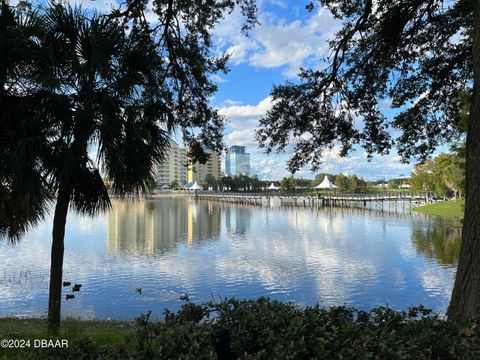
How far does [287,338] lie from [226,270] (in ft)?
55.6

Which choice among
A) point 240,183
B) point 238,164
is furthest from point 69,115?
point 238,164

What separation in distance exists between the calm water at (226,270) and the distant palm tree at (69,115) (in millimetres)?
3352

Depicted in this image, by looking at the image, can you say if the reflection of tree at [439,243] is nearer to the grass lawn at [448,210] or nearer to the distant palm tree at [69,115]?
the grass lawn at [448,210]

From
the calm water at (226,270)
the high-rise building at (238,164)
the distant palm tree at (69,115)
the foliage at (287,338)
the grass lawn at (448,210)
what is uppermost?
the high-rise building at (238,164)

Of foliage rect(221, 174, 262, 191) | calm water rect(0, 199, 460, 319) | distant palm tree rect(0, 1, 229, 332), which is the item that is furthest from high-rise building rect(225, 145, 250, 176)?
distant palm tree rect(0, 1, 229, 332)

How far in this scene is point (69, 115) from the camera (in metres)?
6.11

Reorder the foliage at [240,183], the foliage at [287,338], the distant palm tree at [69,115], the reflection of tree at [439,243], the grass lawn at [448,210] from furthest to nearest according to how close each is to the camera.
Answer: the foliage at [240,183] → the grass lawn at [448,210] → the reflection of tree at [439,243] → the distant palm tree at [69,115] → the foliage at [287,338]

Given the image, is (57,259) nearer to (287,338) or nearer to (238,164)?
(287,338)

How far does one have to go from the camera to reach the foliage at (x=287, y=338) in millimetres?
2719

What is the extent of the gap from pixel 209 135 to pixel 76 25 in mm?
4160

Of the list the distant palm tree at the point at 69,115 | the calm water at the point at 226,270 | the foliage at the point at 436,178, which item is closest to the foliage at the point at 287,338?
the distant palm tree at the point at 69,115

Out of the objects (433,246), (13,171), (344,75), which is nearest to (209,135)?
(344,75)

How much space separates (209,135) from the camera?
384 inches

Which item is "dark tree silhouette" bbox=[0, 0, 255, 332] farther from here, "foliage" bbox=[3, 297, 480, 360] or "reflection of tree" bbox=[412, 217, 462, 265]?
"reflection of tree" bbox=[412, 217, 462, 265]
